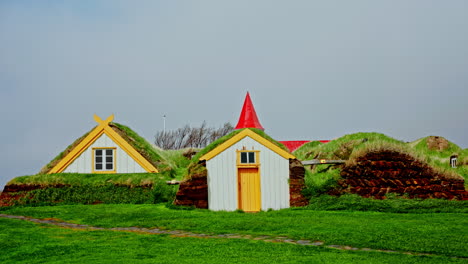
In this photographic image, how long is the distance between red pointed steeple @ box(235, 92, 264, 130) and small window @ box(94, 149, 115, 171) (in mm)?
15245

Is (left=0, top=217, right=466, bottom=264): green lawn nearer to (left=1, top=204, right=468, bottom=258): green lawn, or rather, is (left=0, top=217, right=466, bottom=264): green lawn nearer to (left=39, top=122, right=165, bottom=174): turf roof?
(left=1, top=204, right=468, bottom=258): green lawn

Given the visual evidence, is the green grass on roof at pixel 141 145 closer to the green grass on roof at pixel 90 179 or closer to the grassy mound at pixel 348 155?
the green grass on roof at pixel 90 179

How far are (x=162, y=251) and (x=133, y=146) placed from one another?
50.8ft

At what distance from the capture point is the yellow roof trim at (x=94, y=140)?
2716cm

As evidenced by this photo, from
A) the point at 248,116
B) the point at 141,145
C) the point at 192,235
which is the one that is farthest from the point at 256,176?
the point at 248,116

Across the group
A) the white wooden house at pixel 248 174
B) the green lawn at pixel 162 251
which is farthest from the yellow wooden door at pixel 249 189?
the green lawn at pixel 162 251

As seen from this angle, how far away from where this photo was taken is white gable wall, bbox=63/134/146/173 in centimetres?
2727

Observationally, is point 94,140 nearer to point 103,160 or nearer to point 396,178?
point 103,160

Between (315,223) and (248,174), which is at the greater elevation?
(248,174)

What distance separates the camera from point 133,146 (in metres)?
27.5

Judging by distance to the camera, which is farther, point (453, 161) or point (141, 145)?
point (453, 161)

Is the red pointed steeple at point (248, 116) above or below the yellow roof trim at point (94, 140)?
above

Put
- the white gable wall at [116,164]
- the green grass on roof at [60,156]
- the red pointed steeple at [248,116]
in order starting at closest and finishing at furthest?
the white gable wall at [116,164], the green grass on roof at [60,156], the red pointed steeple at [248,116]

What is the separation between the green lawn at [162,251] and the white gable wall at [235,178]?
24.3ft
